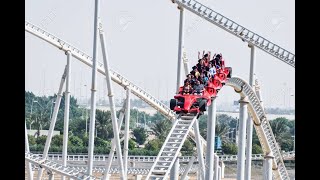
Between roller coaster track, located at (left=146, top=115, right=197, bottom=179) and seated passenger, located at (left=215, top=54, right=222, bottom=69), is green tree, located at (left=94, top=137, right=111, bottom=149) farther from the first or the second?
roller coaster track, located at (left=146, top=115, right=197, bottom=179)

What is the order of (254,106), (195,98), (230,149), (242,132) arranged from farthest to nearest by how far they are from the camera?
(230,149) → (254,106) → (242,132) → (195,98)

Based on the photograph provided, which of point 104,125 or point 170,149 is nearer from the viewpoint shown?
point 170,149

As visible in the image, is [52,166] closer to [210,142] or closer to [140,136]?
[210,142]

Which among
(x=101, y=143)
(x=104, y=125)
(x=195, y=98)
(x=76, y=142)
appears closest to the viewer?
(x=195, y=98)

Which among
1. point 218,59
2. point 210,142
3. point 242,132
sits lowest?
point 210,142

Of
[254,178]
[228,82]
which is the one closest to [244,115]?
[228,82]

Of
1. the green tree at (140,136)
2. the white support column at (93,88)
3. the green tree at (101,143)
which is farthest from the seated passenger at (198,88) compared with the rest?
the green tree at (140,136)

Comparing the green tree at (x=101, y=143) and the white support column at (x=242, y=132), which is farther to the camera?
the green tree at (x=101, y=143)

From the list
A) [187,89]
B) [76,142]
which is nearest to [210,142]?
[187,89]

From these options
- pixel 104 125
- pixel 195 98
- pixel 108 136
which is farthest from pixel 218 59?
pixel 108 136

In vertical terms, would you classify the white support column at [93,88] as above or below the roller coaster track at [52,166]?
above

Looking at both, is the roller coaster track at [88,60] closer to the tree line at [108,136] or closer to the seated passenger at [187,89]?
the seated passenger at [187,89]

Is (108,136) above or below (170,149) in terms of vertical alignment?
above
